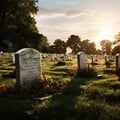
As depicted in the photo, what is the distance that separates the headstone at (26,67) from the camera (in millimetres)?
14938

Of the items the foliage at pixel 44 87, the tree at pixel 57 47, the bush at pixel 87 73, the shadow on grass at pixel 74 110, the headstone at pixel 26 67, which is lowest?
the shadow on grass at pixel 74 110

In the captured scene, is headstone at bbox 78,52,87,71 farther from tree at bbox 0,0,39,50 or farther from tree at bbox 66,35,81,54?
tree at bbox 66,35,81,54

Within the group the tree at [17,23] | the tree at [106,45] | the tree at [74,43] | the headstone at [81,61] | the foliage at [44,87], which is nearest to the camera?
the foliage at [44,87]

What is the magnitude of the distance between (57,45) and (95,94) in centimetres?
7689

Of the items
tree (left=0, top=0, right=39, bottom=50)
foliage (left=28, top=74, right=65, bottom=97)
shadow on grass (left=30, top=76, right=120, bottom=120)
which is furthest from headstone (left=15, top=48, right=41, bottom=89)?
tree (left=0, top=0, right=39, bottom=50)

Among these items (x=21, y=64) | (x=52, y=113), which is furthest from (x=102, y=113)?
(x=21, y=64)

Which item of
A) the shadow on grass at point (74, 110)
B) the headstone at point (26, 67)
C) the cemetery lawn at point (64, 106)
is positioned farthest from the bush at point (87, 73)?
the shadow on grass at point (74, 110)

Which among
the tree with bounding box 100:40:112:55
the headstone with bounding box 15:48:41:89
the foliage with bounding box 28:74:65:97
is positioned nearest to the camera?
the foliage with bounding box 28:74:65:97

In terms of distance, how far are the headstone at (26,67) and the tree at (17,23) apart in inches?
1123

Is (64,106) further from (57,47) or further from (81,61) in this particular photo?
(57,47)

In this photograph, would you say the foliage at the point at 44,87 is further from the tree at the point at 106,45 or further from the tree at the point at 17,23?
the tree at the point at 106,45

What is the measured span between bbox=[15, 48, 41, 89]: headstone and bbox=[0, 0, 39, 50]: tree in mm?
28517

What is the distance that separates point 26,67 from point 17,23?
3203 cm

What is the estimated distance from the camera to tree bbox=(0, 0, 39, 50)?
44.9 meters
